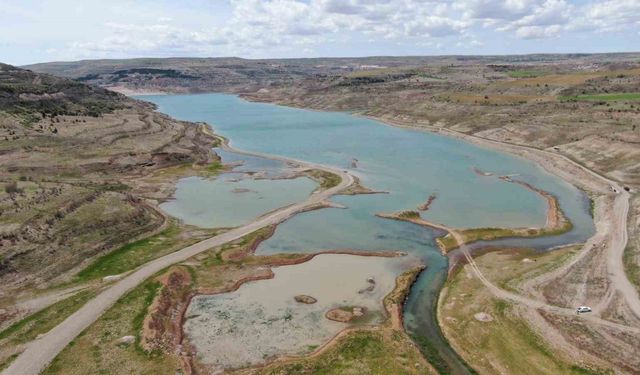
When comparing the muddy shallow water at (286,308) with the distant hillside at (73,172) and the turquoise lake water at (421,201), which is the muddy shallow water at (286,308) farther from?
the distant hillside at (73,172)

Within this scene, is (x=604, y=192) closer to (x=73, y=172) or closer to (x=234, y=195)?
(x=234, y=195)

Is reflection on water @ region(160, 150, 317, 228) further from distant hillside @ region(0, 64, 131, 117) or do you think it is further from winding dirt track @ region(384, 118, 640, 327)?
distant hillside @ region(0, 64, 131, 117)

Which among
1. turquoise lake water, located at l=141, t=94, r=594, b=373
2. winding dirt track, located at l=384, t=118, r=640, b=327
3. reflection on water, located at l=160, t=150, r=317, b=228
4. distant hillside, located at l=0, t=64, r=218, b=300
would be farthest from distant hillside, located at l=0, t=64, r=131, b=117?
winding dirt track, located at l=384, t=118, r=640, b=327

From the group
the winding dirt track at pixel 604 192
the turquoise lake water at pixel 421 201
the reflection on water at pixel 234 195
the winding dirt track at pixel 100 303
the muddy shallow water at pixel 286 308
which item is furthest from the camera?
the reflection on water at pixel 234 195

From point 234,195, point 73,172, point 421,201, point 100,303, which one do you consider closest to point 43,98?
point 73,172

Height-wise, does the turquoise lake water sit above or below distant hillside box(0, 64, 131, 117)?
below

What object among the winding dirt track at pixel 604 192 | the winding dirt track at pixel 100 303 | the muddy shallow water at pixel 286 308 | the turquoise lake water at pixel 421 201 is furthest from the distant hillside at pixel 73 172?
the winding dirt track at pixel 604 192

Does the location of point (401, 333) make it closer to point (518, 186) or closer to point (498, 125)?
point (518, 186)
